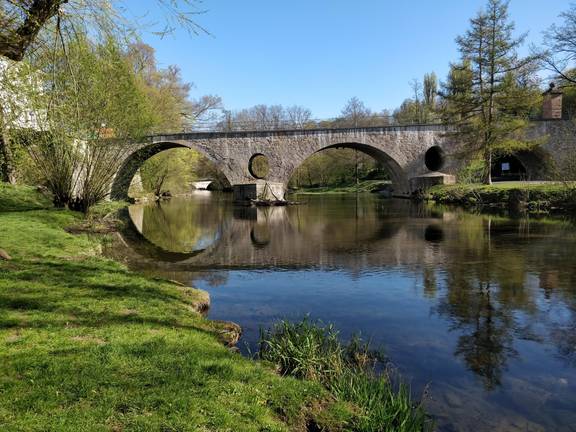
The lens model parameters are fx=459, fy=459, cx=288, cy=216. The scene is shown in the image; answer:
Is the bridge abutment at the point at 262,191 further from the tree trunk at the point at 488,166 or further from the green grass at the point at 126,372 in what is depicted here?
the green grass at the point at 126,372

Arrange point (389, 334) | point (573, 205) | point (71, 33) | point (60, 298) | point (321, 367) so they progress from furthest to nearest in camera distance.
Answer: point (573, 205) < point (71, 33) < point (389, 334) < point (60, 298) < point (321, 367)

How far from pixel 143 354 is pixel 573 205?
25.0m

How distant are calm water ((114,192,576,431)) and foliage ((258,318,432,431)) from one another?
0.43 m

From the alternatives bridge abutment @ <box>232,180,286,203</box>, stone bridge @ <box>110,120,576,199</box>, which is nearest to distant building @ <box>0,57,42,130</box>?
bridge abutment @ <box>232,180,286,203</box>

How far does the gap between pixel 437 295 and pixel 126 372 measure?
669 centimetres

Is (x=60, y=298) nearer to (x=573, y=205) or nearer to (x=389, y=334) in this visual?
(x=389, y=334)

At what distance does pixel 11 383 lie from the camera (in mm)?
4031

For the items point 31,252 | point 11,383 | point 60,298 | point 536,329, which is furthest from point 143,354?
point 31,252

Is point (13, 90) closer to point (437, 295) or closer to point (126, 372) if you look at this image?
point (126, 372)

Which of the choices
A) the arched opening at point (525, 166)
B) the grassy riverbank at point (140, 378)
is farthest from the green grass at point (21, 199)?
the arched opening at point (525, 166)

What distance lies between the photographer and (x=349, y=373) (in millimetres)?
5234

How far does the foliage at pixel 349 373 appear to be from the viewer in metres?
4.32

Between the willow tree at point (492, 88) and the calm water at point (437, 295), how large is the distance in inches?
595

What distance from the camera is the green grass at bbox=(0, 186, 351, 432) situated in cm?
372
